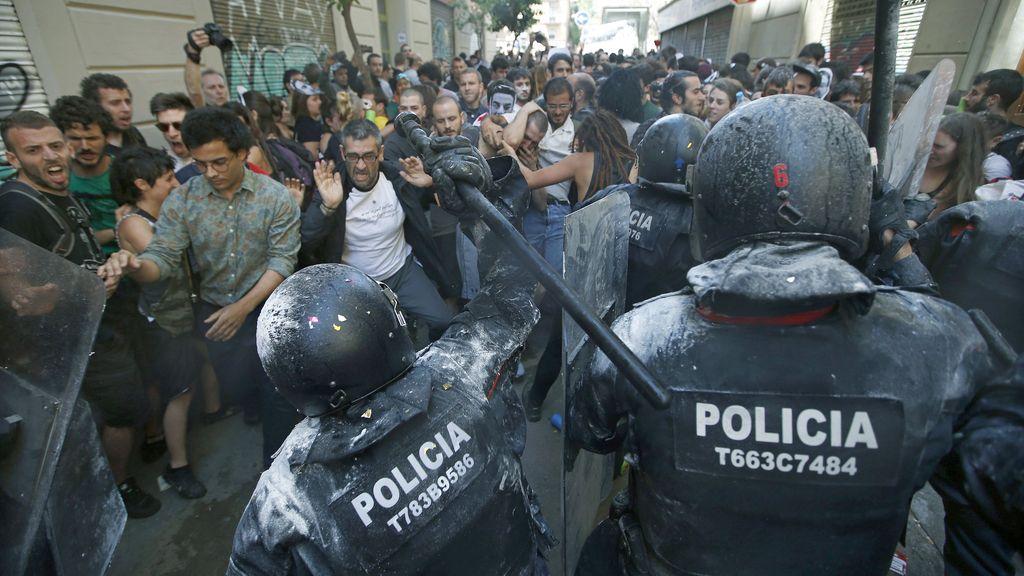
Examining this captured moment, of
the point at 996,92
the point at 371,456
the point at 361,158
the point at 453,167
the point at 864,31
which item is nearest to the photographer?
the point at 371,456

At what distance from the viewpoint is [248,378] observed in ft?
10.6

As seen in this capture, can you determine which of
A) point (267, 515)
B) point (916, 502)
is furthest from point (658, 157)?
point (916, 502)

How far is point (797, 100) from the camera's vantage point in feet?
3.67

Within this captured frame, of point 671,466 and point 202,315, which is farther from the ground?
point 671,466

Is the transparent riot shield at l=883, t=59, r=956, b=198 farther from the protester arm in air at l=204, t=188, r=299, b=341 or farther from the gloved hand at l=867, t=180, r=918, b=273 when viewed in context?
the protester arm in air at l=204, t=188, r=299, b=341

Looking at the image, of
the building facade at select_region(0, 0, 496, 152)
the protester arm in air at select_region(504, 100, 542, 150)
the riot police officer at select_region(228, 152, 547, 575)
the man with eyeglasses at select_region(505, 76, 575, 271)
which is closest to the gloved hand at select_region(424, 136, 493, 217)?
the riot police officer at select_region(228, 152, 547, 575)

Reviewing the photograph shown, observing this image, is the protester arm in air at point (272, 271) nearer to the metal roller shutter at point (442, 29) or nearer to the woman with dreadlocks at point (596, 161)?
the woman with dreadlocks at point (596, 161)

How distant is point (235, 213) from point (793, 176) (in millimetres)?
2732

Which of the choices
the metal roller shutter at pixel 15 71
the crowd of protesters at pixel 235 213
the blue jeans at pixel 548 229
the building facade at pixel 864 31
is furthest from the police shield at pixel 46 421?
the metal roller shutter at pixel 15 71

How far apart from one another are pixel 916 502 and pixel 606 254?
7.81 ft

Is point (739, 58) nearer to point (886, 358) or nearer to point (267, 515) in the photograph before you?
point (886, 358)

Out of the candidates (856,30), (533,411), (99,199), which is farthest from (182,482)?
(856,30)

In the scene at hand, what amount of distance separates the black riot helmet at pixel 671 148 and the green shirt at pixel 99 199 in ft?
10.7

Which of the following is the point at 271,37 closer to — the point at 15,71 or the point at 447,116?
the point at 15,71
